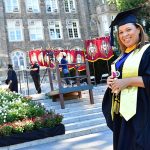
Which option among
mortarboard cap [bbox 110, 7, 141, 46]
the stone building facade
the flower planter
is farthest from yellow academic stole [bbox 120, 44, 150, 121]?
the stone building facade

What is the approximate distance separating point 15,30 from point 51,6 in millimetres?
5277

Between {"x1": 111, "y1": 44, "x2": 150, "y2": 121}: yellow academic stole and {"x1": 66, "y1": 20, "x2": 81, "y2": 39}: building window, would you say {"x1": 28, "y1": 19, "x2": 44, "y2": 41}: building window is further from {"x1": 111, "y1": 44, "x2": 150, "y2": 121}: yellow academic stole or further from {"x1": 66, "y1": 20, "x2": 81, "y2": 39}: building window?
{"x1": 111, "y1": 44, "x2": 150, "y2": 121}: yellow academic stole

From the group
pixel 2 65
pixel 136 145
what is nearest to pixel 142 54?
pixel 136 145

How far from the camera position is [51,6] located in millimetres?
40469

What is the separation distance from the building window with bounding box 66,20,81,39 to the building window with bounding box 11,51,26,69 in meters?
6.35

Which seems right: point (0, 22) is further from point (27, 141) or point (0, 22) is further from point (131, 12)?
point (131, 12)

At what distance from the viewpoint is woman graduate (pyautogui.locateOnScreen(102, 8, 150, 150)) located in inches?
122

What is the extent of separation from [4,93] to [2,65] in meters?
21.3

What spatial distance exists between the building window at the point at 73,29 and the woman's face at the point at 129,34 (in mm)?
37989

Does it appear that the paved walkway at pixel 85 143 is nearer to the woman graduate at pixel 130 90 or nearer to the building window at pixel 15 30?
the woman graduate at pixel 130 90

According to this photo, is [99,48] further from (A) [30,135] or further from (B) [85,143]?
(B) [85,143]

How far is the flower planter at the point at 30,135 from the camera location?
9.84 meters

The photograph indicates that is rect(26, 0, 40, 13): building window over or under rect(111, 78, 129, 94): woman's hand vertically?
over

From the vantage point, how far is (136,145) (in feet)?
10.2
